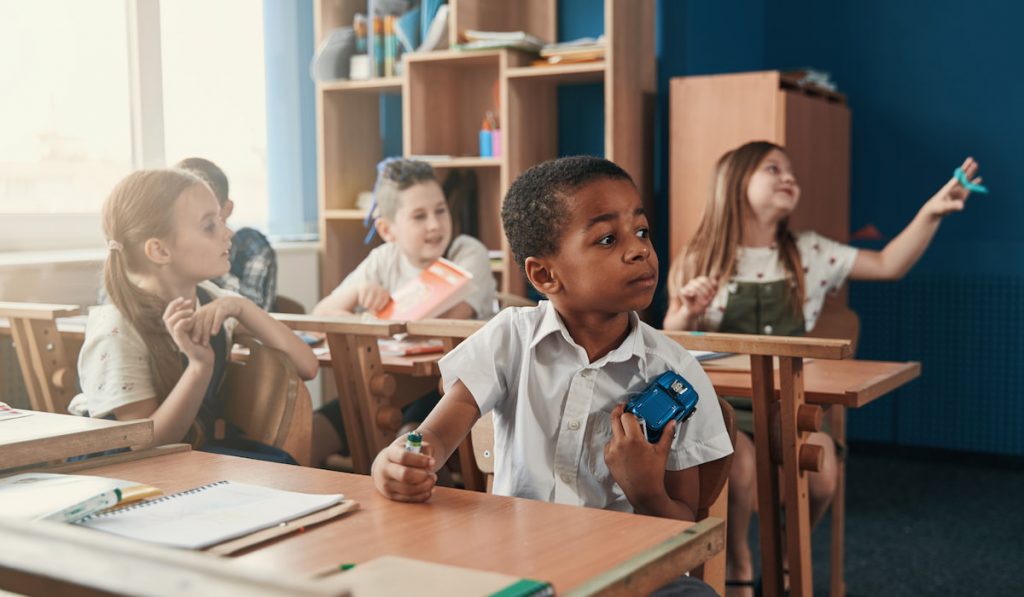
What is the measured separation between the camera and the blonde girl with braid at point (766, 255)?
2965 millimetres

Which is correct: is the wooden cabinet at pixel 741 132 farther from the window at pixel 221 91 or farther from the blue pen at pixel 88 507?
the blue pen at pixel 88 507

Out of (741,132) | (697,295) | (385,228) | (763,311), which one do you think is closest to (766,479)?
(697,295)

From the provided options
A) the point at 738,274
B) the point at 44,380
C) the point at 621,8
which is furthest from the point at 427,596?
the point at 621,8

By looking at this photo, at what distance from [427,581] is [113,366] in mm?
1395

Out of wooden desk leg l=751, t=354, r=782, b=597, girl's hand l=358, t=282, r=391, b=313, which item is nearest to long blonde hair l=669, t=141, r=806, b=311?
girl's hand l=358, t=282, r=391, b=313

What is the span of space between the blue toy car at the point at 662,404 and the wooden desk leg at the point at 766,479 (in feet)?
2.17

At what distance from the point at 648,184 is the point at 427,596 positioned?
11.3ft

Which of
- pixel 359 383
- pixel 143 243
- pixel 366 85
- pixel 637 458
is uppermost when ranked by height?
pixel 366 85

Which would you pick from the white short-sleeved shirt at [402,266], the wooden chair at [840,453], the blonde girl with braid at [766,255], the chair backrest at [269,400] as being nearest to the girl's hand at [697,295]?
the blonde girl with braid at [766,255]

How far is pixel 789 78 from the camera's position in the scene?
3875mm

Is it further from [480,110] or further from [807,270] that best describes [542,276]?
[480,110]

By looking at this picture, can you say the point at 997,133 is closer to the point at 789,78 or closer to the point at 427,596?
the point at 789,78

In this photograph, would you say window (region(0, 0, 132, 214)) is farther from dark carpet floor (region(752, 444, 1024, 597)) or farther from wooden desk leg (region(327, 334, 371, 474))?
dark carpet floor (region(752, 444, 1024, 597))

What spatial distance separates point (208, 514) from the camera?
1.05 metres
